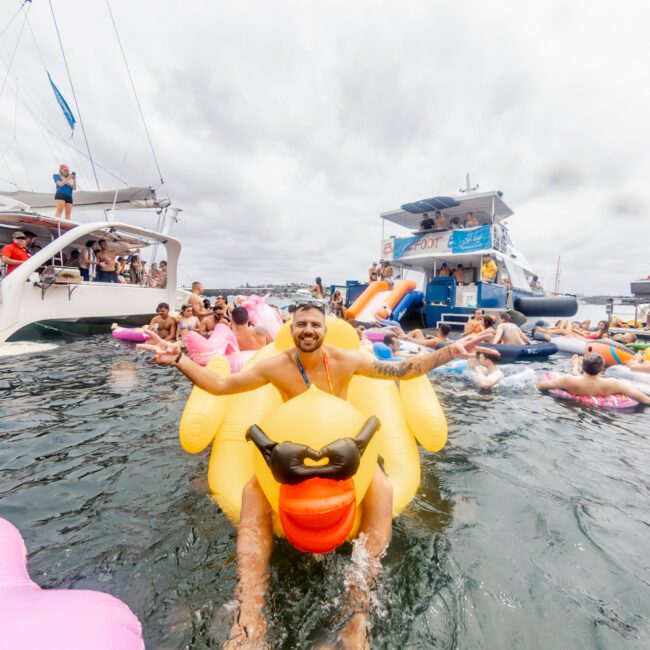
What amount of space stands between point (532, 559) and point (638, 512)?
117 centimetres

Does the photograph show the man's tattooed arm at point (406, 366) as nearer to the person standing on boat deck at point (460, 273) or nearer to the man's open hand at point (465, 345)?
the man's open hand at point (465, 345)

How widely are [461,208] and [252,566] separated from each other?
16.0 m

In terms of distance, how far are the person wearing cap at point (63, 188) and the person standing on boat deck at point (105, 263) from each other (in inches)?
49.8

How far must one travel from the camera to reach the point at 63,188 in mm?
9523

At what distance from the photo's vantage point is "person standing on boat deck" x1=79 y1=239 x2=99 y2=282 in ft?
33.8

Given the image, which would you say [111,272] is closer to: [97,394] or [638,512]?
[97,394]

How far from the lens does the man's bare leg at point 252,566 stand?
1.54m

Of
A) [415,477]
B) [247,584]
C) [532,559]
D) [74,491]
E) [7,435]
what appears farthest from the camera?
[7,435]

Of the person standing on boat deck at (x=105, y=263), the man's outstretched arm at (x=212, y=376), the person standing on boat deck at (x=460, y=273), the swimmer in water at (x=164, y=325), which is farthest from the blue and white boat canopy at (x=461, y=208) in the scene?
the man's outstretched arm at (x=212, y=376)

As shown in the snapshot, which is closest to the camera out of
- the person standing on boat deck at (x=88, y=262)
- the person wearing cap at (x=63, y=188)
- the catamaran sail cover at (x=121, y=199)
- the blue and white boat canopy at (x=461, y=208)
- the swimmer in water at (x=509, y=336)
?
the swimmer in water at (x=509, y=336)

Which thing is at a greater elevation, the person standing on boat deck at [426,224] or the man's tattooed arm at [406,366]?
the person standing on boat deck at [426,224]

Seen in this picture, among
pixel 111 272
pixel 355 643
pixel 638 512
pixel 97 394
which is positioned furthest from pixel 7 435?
pixel 111 272

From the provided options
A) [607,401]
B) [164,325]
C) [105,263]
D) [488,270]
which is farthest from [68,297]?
[488,270]

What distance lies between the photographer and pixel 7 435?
353 cm
